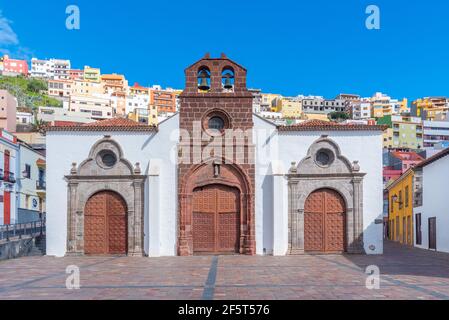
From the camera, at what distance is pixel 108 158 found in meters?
24.7

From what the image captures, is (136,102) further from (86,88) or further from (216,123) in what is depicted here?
(216,123)

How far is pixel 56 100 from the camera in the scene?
12281 centimetres

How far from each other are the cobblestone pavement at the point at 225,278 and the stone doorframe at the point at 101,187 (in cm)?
208

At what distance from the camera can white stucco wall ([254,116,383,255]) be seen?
24016 mm

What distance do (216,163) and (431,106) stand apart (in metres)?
127

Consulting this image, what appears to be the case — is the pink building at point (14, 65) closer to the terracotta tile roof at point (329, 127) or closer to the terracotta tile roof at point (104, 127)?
the terracotta tile roof at point (104, 127)

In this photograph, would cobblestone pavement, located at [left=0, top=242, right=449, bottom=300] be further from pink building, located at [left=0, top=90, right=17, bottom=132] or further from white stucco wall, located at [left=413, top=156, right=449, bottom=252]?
pink building, located at [left=0, top=90, right=17, bottom=132]

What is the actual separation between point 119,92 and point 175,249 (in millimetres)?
113438

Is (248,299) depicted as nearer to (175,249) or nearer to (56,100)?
(175,249)

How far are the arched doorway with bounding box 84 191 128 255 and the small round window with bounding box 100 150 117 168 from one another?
1210mm

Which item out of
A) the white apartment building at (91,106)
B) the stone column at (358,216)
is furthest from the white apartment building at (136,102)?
the stone column at (358,216)

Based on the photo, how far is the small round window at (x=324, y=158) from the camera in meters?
24.6

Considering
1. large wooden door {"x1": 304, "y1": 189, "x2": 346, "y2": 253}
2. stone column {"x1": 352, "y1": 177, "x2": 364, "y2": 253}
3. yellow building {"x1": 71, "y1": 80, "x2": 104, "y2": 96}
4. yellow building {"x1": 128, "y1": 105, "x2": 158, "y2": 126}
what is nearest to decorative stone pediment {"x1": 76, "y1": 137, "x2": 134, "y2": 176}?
large wooden door {"x1": 304, "y1": 189, "x2": 346, "y2": 253}

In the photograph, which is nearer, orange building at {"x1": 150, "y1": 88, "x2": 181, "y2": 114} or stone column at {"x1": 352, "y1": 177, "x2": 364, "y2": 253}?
stone column at {"x1": 352, "y1": 177, "x2": 364, "y2": 253}
